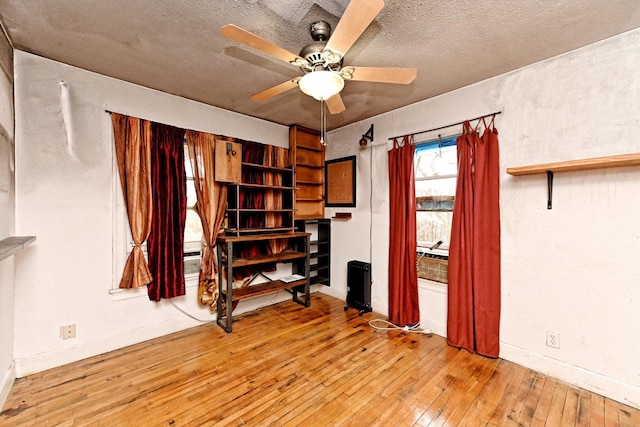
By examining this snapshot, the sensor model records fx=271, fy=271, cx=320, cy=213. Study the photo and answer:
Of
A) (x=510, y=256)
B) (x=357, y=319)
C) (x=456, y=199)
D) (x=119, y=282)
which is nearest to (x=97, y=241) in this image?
(x=119, y=282)

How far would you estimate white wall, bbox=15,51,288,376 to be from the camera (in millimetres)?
2117

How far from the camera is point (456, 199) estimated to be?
8.48 feet

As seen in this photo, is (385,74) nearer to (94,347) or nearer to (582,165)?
(582,165)

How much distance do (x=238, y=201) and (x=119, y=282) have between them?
4.42 ft

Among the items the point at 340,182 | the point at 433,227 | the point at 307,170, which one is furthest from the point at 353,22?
the point at 307,170

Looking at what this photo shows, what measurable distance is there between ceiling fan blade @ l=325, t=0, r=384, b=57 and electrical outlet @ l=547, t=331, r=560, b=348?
2.58 m

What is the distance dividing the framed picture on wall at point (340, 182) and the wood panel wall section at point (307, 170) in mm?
96

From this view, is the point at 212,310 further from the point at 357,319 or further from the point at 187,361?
the point at 357,319

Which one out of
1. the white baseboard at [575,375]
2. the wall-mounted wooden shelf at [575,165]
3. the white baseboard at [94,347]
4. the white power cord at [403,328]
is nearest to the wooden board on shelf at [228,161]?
the white baseboard at [94,347]

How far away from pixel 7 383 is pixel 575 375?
4.08m

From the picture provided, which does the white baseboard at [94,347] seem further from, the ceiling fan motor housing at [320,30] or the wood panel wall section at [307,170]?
the ceiling fan motor housing at [320,30]

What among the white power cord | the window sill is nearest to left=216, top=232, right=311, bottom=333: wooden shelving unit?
the white power cord

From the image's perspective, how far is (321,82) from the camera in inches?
63.2

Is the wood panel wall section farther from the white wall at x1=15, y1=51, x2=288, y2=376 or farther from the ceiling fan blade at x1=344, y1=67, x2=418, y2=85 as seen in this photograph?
the ceiling fan blade at x1=344, y1=67, x2=418, y2=85
